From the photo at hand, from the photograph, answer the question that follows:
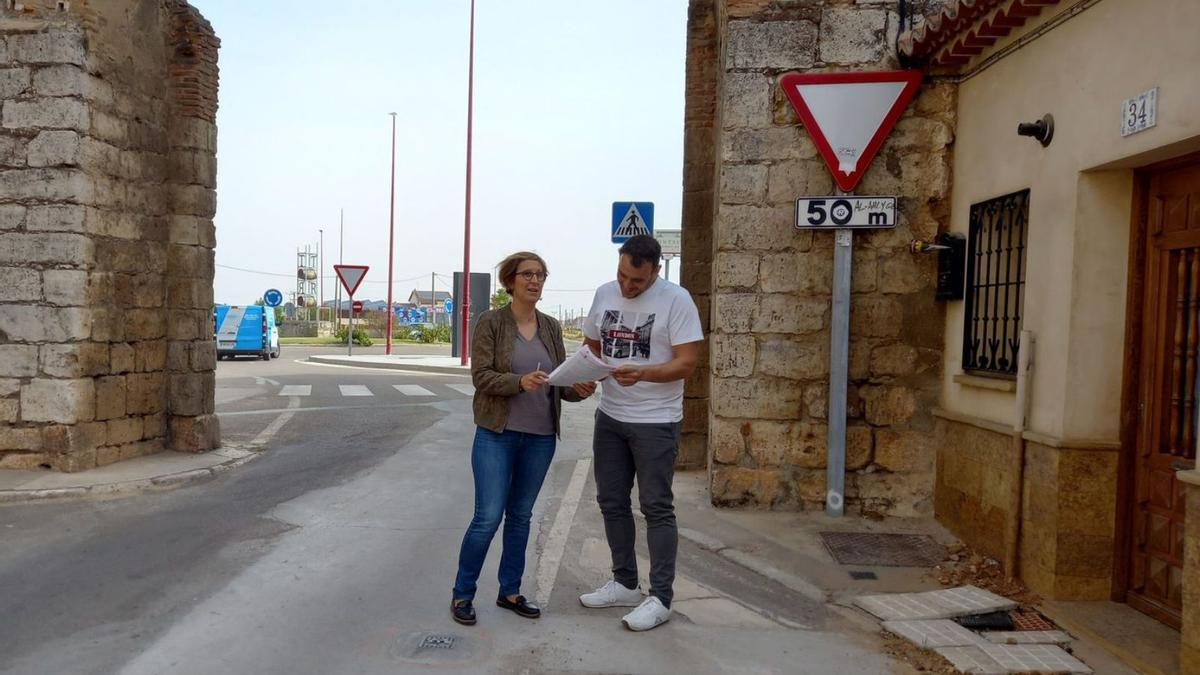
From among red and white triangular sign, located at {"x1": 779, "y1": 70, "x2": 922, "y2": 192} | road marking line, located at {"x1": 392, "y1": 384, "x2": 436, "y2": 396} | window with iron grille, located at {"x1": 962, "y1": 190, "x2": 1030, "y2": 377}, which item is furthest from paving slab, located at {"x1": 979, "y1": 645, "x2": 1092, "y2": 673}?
road marking line, located at {"x1": 392, "y1": 384, "x2": 436, "y2": 396}

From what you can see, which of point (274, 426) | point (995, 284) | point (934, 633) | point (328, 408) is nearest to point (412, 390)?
point (328, 408)

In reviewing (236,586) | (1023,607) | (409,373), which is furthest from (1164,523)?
(409,373)

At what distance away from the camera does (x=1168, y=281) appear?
454 cm

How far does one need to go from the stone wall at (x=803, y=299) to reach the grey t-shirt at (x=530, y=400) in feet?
8.65

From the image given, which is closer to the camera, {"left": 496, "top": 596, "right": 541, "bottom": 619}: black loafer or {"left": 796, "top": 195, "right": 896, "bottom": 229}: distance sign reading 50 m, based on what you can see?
{"left": 496, "top": 596, "right": 541, "bottom": 619}: black loafer

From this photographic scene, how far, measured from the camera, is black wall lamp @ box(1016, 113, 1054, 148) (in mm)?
5125

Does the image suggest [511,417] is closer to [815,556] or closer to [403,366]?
[815,556]

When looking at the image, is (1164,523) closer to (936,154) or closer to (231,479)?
(936,154)

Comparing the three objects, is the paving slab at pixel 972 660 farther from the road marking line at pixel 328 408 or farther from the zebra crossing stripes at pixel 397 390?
the zebra crossing stripes at pixel 397 390

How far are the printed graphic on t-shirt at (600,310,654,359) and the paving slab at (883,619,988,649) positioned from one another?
1862 mm

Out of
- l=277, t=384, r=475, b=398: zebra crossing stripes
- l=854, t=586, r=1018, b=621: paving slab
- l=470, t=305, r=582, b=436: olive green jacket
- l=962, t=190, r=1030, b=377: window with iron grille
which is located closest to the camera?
l=470, t=305, r=582, b=436: olive green jacket

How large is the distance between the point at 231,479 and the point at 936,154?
6.56m

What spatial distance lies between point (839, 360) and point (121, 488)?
5.87m

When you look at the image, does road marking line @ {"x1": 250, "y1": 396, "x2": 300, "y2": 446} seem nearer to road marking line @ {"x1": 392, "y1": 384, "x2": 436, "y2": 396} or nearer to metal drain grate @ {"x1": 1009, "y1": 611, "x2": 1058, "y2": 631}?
road marking line @ {"x1": 392, "y1": 384, "x2": 436, "y2": 396}
